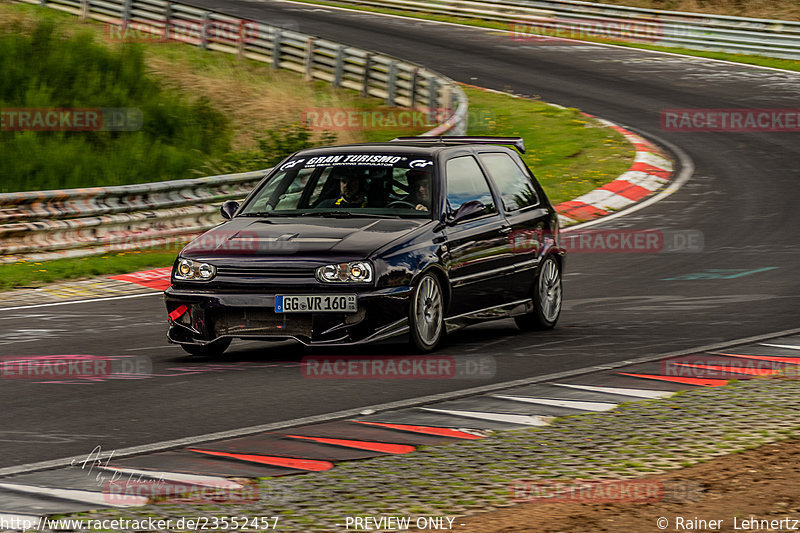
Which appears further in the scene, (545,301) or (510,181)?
(545,301)

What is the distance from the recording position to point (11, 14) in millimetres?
30797

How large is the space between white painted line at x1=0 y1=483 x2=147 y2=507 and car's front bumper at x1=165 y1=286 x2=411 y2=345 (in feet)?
11.1

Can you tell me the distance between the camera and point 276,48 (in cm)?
3319

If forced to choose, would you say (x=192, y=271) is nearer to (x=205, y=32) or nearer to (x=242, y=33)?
(x=242, y=33)

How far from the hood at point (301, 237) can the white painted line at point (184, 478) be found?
10.7 ft

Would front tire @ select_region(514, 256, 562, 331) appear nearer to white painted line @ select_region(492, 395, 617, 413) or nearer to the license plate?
the license plate

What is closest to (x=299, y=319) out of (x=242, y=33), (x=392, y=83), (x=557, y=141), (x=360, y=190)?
(x=360, y=190)

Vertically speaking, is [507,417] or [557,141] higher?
[507,417]

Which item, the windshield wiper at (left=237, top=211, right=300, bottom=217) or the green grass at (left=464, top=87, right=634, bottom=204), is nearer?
the windshield wiper at (left=237, top=211, right=300, bottom=217)

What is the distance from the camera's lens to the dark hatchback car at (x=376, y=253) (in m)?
9.19

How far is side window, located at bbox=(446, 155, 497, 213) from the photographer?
10469mm

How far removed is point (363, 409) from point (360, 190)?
2864mm

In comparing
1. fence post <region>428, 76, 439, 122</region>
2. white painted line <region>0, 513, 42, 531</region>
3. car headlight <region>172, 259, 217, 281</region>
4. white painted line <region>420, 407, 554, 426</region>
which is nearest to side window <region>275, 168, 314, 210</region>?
car headlight <region>172, 259, 217, 281</region>

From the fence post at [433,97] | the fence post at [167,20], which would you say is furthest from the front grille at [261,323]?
the fence post at [167,20]
